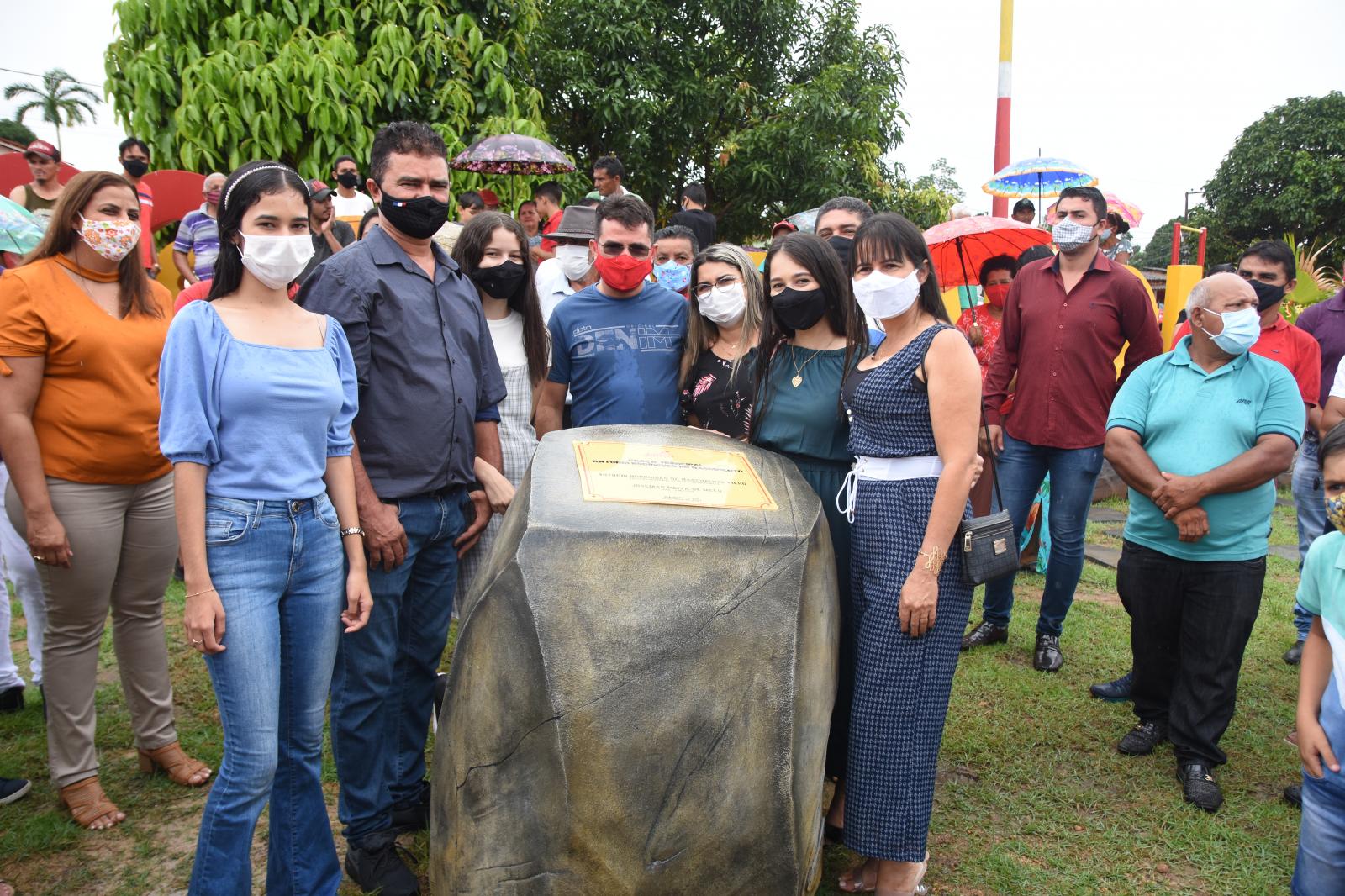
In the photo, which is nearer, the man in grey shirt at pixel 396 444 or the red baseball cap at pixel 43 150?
the man in grey shirt at pixel 396 444

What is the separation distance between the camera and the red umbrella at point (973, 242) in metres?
6.46

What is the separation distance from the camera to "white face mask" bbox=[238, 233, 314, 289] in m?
2.39

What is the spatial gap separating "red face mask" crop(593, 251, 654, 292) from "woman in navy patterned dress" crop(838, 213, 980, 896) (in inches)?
38.2

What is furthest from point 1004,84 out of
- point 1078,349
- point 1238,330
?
point 1238,330

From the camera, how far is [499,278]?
3465 millimetres

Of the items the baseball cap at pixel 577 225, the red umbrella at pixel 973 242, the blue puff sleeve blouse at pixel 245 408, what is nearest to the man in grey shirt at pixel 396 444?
the blue puff sleeve blouse at pixel 245 408

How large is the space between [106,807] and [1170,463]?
4.14 metres

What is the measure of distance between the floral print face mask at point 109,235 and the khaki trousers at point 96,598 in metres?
0.78

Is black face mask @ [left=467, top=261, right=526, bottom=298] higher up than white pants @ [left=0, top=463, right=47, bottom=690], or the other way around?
black face mask @ [left=467, top=261, right=526, bottom=298]

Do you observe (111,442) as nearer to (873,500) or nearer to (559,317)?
(559,317)

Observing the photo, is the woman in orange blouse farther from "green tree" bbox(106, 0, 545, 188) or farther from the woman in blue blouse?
"green tree" bbox(106, 0, 545, 188)

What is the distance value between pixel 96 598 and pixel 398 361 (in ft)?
4.71

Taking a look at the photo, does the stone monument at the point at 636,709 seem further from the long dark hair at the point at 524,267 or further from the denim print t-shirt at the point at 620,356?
the long dark hair at the point at 524,267

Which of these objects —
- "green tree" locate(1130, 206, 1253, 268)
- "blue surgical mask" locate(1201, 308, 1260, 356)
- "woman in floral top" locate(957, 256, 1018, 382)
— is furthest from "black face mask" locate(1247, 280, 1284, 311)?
"green tree" locate(1130, 206, 1253, 268)
